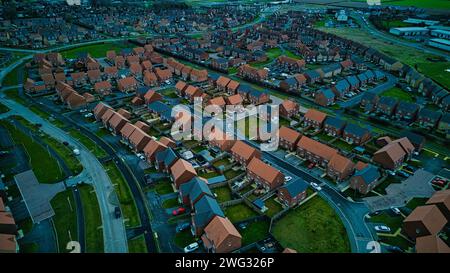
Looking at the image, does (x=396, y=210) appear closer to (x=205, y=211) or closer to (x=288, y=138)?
(x=288, y=138)

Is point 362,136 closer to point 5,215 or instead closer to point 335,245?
point 335,245

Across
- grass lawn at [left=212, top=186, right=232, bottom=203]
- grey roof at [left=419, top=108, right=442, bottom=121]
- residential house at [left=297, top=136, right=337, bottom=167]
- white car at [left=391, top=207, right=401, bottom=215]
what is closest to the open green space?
grass lawn at [left=212, top=186, right=232, bottom=203]

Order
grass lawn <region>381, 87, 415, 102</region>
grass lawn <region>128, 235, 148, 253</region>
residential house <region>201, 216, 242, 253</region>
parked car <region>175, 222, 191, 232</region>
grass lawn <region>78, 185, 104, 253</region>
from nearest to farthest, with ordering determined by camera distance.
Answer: residential house <region>201, 216, 242, 253</region> < grass lawn <region>128, 235, 148, 253</region> < grass lawn <region>78, 185, 104, 253</region> < parked car <region>175, 222, 191, 232</region> < grass lawn <region>381, 87, 415, 102</region>

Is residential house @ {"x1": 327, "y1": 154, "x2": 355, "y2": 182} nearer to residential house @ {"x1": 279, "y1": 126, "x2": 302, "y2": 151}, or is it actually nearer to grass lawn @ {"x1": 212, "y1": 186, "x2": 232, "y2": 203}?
residential house @ {"x1": 279, "y1": 126, "x2": 302, "y2": 151}

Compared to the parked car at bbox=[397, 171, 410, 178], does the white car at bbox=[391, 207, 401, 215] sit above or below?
Result: below

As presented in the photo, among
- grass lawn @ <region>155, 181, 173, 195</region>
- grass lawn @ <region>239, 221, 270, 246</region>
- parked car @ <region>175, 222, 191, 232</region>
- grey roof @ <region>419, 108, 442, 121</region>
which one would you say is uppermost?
grey roof @ <region>419, 108, 442, 121</region>
